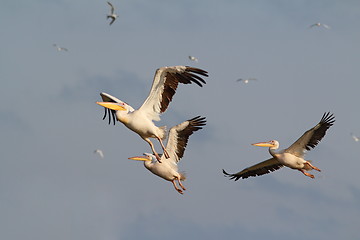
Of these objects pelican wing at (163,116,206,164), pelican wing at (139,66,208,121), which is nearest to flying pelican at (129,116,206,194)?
pelican wing at (163,116,206,164)

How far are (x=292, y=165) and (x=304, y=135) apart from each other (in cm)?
→ 78

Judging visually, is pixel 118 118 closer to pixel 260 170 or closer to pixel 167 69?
pixel 167 69

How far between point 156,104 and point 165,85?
537 millimetres

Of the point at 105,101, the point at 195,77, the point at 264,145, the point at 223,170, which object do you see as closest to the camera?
the point at 195,77

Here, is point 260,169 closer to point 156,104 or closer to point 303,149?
point 303,149

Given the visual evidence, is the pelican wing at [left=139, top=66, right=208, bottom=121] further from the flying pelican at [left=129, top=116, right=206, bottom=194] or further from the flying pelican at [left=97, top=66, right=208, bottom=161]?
the flying pelican at [left=129, top=116, right=206, bottom=194]

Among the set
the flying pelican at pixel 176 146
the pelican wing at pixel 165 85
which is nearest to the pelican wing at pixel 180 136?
the flying pelican at pixel 176 146

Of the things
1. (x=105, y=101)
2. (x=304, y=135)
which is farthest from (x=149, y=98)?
(x=304, y=135)

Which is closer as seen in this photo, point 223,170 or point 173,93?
point 173,93

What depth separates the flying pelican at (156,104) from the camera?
63.3 feet

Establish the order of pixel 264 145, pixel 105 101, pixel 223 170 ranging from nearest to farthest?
1. pixel 105 101
2. pixel 264 145
3. pixel 223 170

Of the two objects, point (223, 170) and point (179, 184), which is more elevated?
point (223, 170)

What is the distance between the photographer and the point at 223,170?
2497cm

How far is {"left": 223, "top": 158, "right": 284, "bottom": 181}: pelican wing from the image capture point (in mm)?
23500
